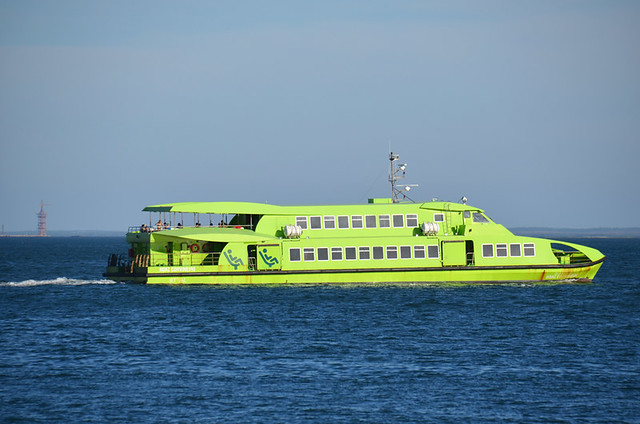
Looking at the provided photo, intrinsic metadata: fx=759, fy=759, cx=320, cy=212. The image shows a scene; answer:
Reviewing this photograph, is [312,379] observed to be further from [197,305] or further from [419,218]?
[419,218]

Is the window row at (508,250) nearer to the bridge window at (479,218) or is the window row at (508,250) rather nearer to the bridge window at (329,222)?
the bridge window at (479,218)

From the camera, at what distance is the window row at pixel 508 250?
4722 centimetres

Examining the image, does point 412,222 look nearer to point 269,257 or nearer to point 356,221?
point 356,221

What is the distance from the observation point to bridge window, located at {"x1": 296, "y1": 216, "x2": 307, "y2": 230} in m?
48.4

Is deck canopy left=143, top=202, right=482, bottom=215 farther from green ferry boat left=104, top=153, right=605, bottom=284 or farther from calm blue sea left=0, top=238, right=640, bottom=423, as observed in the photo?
calm blue sea left=0, top=238, right=640, bottom=423

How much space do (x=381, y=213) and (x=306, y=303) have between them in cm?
1037

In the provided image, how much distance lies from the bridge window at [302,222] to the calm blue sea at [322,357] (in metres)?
5.12

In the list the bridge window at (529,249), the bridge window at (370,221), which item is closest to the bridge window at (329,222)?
the bridge window at (370,221)

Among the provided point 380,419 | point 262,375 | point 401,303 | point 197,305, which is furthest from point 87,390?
point 401,303

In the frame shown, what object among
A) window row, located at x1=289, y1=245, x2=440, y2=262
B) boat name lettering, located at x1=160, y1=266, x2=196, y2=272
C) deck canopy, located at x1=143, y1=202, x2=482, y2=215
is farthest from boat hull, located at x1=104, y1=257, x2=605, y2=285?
deck canopy, located at x1=143, y1=202, x2=482, y2=215

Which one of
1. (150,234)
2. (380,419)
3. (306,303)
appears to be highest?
(150,234)

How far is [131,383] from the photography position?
965 inches

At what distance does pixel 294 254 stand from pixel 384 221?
641 cm

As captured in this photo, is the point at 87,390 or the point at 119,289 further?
the point at 119,289
